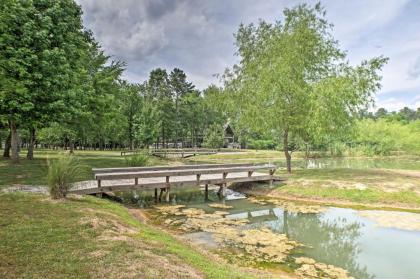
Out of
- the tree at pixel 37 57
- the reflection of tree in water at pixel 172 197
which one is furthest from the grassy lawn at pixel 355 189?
the tree at pixel 37 57

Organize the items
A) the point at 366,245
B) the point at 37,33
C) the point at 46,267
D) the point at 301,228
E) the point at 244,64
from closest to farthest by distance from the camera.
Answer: the point at 46,267 < the point at 366,245 < the point at 301,228 < the point at 37,33 < the point at 244,64

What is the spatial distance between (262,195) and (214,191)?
3548 millimetres

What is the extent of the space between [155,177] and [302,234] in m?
9.33

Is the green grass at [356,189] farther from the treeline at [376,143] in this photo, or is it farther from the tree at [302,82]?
the treeline at [376,143]

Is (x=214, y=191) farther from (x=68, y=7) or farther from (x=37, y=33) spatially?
(x=68, y=7)

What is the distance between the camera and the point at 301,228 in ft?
44.9

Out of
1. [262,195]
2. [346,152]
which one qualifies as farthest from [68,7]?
[346,152]

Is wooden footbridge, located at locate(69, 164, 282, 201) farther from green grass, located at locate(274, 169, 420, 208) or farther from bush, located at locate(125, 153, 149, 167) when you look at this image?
bush, located at locate(125, 153, 149, 167)

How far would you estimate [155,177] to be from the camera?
18703 millimetres

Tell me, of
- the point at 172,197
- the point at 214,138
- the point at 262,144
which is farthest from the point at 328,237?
the point at 262,144

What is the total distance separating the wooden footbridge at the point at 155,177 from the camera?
16.1 metres

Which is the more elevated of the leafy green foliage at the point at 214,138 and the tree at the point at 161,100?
the tree at the point at 161,100

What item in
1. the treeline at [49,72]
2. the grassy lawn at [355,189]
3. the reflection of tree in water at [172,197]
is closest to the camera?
the treeline at [49,72]

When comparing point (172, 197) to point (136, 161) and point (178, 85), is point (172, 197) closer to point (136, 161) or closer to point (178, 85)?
point (136, 161)
